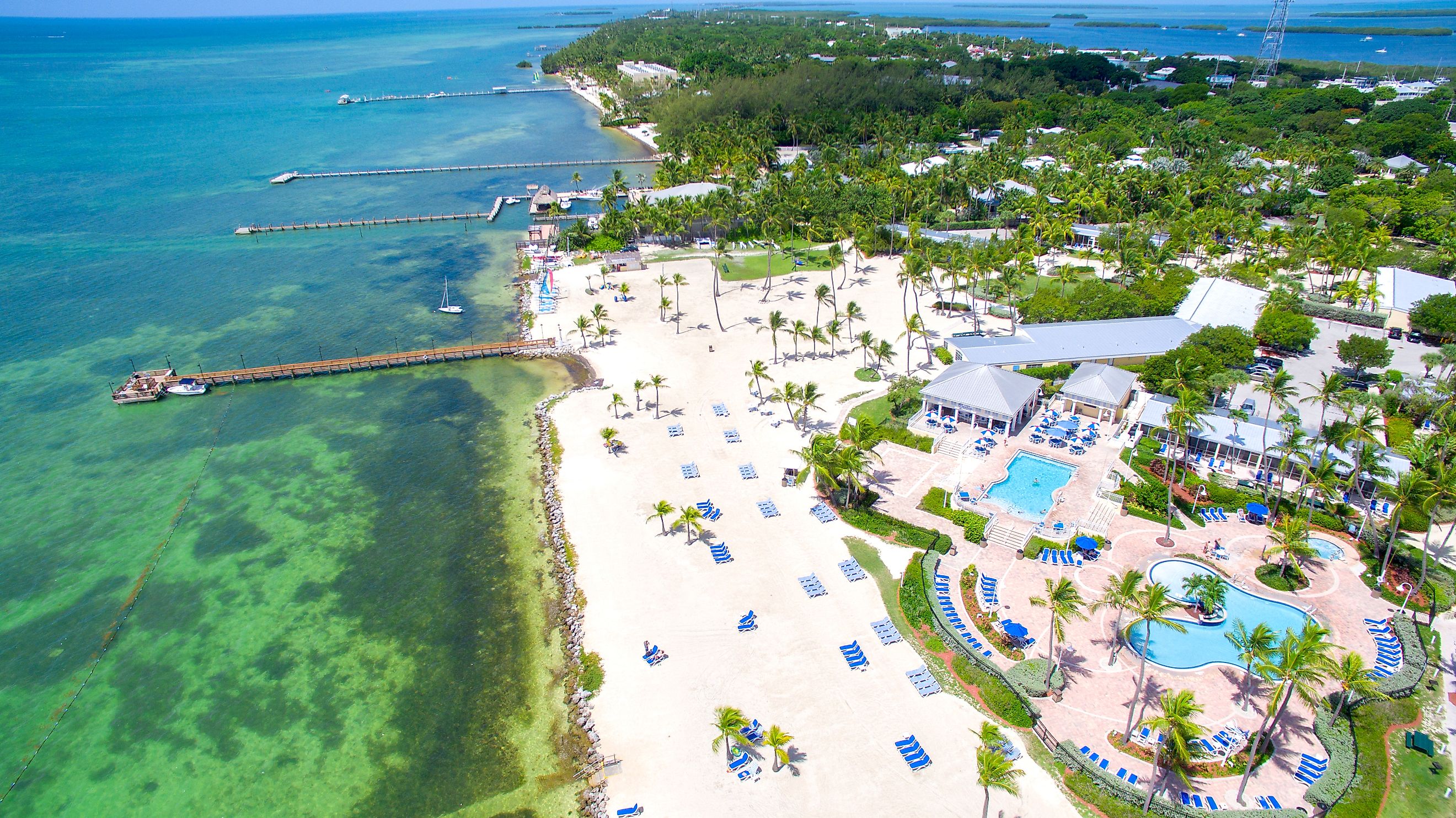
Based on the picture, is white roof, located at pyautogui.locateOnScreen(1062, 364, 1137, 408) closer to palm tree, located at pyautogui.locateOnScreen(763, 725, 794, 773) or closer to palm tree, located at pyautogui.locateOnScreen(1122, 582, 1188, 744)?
palm tree, located at pyautogui.locateOnScreen(1122, 582, 1188, 744)

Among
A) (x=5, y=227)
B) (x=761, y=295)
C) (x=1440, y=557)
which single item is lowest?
(x=1440, y=557)

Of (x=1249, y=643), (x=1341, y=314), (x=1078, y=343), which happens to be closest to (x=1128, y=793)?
(x=1249, y=643)

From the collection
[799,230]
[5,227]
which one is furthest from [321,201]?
[799,230]

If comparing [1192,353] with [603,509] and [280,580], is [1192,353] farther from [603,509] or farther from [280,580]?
[280,580]

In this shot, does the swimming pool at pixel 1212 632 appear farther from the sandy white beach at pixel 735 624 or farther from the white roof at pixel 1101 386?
→ the white roof at pixel 1101 386

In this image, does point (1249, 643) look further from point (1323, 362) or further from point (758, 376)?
point (1323, 362)

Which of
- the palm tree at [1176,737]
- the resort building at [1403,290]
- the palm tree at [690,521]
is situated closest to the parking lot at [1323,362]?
the resort building at [1403,290]
